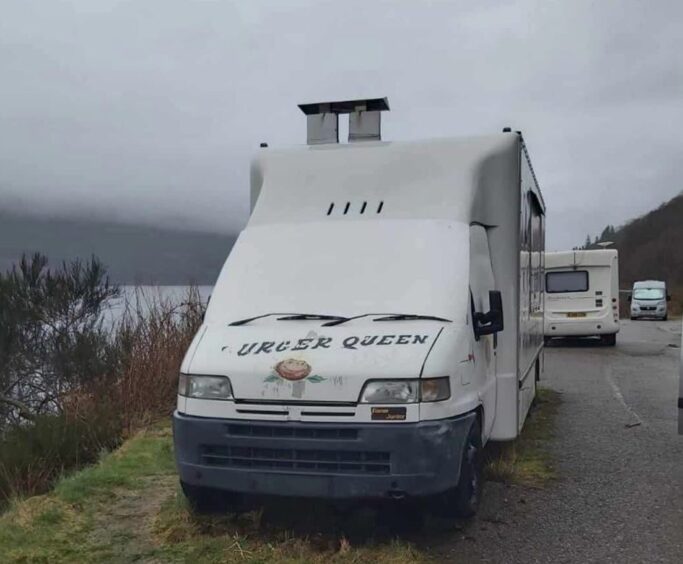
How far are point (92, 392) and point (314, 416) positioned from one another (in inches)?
233

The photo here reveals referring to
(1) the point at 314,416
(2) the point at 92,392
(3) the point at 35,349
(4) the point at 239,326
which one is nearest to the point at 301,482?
(1) the point at 314,416

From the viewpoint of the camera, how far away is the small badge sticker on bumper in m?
4.59

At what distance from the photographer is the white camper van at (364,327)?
4633 millimetres

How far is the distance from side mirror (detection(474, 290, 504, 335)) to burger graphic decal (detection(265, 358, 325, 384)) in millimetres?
1356

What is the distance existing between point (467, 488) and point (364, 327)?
1267 mm

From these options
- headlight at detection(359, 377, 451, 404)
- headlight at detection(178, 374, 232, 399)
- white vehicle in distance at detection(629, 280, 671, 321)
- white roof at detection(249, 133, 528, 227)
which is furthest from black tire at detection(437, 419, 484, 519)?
white vehicle in distance at detection(629, 280, 671, 321)

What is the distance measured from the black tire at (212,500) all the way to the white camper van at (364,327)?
0.02 metres

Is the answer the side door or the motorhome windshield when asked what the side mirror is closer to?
the side door

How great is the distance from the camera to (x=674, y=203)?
96875mm

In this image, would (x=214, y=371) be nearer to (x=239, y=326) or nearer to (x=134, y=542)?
(x=239, y=326)

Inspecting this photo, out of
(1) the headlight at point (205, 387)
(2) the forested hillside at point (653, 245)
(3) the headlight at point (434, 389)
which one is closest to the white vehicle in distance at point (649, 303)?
(2) the forested hillside at point (653, 245)

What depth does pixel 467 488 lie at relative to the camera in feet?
16.8

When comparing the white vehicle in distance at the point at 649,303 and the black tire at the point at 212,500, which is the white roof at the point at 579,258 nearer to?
the black tire at the point at 212,500

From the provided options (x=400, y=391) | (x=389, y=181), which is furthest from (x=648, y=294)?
(x=400, y=391)
